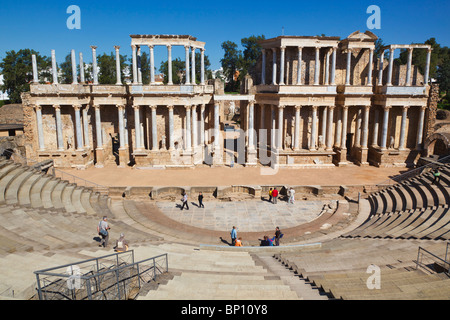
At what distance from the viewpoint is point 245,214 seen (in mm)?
22891

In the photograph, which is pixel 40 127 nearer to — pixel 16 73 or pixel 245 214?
pixel 245 214

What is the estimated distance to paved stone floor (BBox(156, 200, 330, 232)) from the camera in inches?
840

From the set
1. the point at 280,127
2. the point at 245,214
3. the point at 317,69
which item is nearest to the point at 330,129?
the point at 280,127

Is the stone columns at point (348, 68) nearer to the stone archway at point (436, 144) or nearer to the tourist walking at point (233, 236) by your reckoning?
the stone archway at point (436, 144)

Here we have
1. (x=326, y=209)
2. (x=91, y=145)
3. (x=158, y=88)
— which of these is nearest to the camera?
(x=326, y=209)

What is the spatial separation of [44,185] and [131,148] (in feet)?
47.0

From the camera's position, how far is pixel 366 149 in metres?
34.0

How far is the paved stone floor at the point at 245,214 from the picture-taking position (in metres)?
21.3

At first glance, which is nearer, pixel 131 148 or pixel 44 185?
pixel 44 185

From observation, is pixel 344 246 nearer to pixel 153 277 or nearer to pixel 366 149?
pixel 153 277

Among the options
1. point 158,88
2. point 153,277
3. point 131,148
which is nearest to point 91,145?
point 131,148

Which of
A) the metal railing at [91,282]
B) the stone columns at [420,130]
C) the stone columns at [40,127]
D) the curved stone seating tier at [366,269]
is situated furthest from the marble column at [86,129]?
the stone columns at [420,130]

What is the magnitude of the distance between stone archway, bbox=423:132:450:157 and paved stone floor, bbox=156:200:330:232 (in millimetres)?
13458

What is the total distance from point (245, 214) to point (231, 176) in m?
7.35
